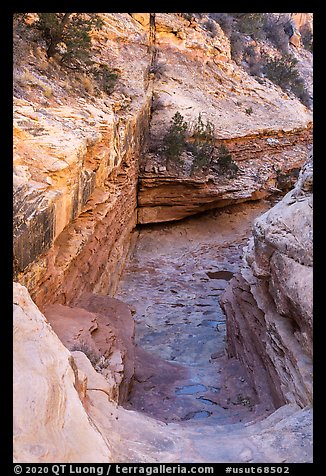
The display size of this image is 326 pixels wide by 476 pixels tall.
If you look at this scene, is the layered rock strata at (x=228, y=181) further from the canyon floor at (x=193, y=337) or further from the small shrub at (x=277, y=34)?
the small shrub at (x=277, y=34)

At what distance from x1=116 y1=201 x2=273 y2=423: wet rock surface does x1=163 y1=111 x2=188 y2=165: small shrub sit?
8.17 feet

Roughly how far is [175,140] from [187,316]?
5.98 metres

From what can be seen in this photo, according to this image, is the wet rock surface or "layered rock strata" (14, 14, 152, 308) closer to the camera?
"layered rock strata" (14, 14, 152, 308)

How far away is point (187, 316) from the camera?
10.9 meters

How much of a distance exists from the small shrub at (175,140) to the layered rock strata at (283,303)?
755cm

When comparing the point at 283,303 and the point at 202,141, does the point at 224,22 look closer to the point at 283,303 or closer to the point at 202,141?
the point at 202,141

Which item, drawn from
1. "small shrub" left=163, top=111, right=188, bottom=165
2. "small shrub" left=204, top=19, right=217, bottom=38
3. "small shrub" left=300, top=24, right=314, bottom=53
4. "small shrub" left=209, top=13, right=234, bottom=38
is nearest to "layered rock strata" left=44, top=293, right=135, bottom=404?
"small shrub" left=163, top=111, right=188, bottom=165

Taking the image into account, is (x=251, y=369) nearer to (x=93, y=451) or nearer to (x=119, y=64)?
(x=93, y=451)

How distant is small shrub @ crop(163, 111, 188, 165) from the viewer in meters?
13.8

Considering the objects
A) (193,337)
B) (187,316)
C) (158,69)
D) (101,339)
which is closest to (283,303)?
(101,339)

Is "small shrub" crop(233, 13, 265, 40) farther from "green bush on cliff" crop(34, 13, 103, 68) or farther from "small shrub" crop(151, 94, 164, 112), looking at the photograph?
"green bush on cliff" crop(34, 13, 103, 68)

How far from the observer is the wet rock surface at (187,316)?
6.53m
